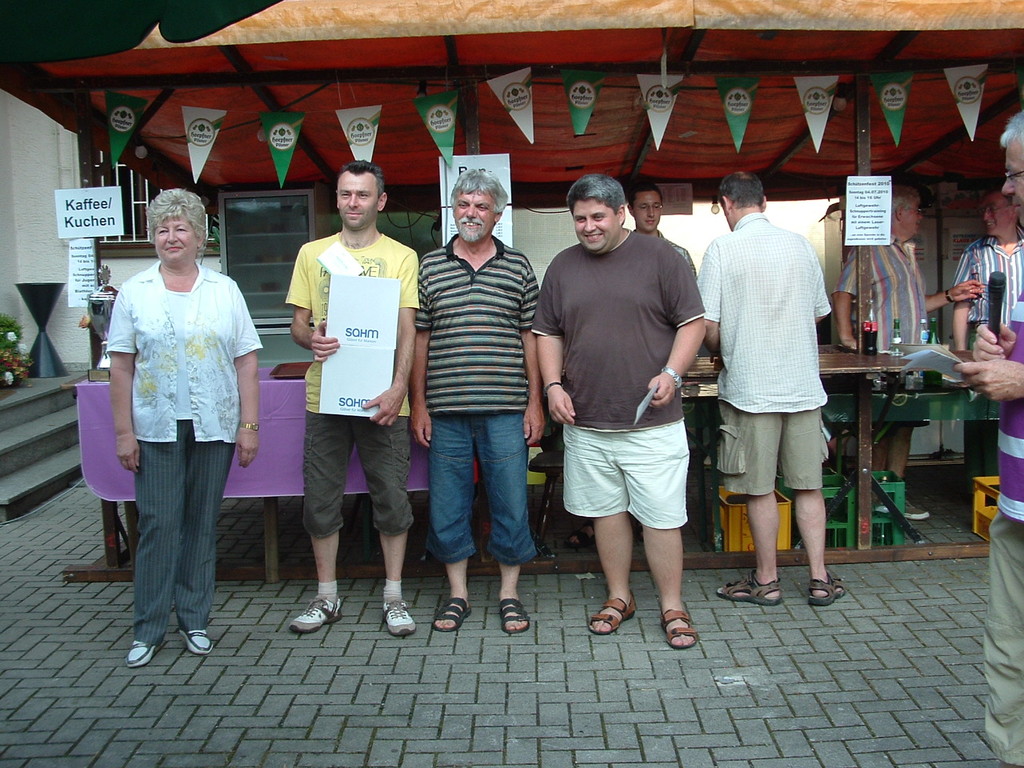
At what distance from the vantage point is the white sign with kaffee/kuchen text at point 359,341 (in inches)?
158

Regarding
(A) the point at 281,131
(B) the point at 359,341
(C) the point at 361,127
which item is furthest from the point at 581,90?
(B) the point at 359,341

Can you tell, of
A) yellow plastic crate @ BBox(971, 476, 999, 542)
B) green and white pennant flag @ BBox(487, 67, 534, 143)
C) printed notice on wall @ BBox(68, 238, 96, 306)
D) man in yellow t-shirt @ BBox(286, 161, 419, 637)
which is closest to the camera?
man in yellow t-shirt @ BBox(286, 161, 419, 637)

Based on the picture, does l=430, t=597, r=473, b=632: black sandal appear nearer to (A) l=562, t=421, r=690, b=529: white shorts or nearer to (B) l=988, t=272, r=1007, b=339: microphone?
(A) l=562, t=421, r=690, b=529: white shorts

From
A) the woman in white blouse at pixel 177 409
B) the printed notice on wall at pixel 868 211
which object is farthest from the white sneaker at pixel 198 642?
the printed notice on wall at pixel 868 211

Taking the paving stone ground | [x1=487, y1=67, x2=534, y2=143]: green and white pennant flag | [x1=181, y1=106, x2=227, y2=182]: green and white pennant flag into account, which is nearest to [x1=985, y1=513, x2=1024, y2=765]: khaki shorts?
the paving stone ground

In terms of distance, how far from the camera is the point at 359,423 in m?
4.24

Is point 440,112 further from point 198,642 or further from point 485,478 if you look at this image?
point 198,642

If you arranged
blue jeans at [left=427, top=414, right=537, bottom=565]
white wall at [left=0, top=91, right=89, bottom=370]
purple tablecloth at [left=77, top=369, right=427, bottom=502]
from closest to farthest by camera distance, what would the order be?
blue jeans at [left=427, top=414, right=537, bottom=565] → purple tablecloth at [left=77, top=369, right=427, bottom=502] → white wall at [left=0, top=91, right=89, bottom=370]

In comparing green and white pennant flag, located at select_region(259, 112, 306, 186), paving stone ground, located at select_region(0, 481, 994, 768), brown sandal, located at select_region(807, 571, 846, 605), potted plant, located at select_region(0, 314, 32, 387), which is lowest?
paving stone ground, located at select_region(0, 481, 994, 768)

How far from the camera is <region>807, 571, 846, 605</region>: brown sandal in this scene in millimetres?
4445

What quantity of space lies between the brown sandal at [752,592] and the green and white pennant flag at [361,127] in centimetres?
299

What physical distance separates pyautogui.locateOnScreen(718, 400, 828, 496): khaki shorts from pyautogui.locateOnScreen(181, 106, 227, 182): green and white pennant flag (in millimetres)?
3178

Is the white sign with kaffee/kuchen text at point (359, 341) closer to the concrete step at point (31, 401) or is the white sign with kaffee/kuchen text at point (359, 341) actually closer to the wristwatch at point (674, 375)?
the wristwatch at point (674, 375)

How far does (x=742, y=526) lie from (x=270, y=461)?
2579 millimetres
